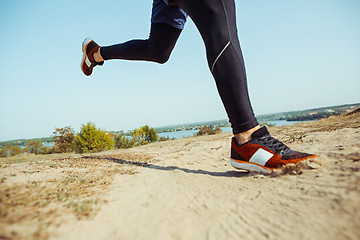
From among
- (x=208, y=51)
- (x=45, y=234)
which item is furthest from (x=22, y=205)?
(x=208, y=51)

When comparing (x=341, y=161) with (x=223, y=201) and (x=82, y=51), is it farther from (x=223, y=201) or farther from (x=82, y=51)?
(x=82, y=51)

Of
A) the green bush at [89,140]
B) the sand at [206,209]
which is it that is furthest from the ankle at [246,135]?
the green bush at [89,140]

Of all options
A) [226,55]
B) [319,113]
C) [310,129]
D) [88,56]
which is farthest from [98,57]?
[319,113]

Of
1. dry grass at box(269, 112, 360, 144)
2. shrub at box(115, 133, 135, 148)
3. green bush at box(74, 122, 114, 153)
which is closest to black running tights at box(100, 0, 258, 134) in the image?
dry grass at box(269, 112, 360, 144)

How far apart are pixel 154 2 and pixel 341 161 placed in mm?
2154

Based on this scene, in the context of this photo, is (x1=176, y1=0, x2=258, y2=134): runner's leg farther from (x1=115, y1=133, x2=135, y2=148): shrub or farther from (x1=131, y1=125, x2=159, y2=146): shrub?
(x1=131, y1=125, x2=159, y2=146): shrub

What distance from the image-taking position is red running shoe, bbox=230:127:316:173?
4.00 ft

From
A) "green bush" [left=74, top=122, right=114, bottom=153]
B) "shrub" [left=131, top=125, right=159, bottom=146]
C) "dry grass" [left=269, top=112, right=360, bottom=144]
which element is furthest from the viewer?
"shrub" [left=131, top=125, right=159, bottom=146]

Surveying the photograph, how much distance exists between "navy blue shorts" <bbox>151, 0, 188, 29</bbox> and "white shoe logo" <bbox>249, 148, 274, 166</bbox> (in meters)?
1.50

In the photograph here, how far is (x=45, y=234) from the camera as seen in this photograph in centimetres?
62

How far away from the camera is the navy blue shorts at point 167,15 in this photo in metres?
1.88

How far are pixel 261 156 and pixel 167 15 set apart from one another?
63.7 inches

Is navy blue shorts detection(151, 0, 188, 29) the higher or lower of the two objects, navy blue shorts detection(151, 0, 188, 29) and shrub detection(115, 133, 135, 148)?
the higher

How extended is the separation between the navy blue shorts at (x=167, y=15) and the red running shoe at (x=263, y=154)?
1388 millimetres
